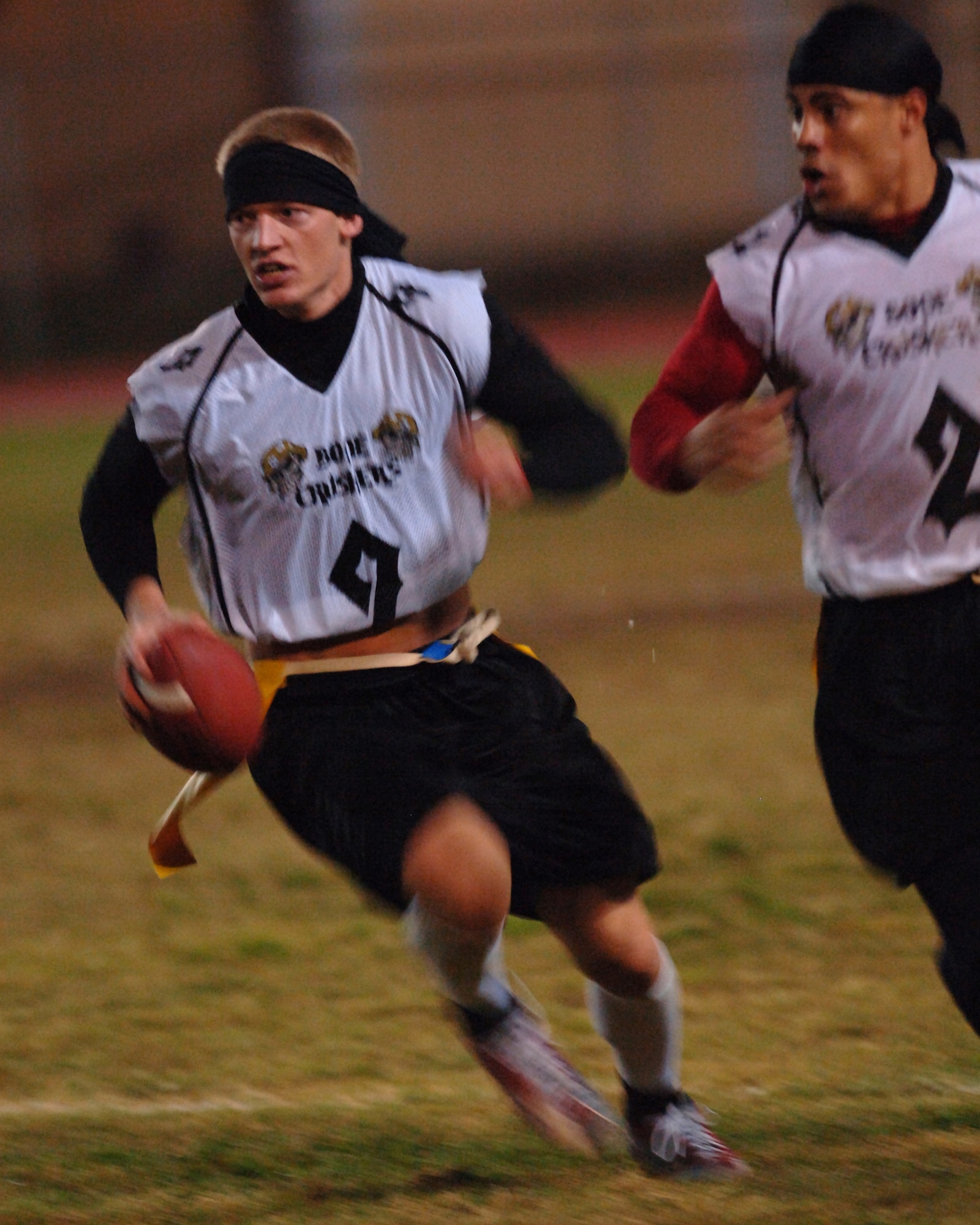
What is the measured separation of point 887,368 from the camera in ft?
11.3

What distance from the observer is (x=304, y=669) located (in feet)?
12.1

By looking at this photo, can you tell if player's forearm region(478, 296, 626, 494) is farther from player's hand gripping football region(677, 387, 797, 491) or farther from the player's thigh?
the player's thigh

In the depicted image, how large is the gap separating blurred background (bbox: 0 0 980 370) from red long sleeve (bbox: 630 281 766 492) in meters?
22.1

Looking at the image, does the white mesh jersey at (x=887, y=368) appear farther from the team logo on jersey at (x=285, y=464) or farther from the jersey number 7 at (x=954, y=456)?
the team logo on jersey at (x=285, y=464)

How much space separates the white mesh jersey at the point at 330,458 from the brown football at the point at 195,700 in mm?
159

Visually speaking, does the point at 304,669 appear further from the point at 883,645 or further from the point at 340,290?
the point at 883,645

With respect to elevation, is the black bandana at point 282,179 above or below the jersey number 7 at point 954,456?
above

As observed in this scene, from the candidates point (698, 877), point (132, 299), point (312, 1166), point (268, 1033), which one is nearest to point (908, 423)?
point (312, 1166)

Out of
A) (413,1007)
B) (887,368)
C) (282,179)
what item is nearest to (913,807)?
(887,368)

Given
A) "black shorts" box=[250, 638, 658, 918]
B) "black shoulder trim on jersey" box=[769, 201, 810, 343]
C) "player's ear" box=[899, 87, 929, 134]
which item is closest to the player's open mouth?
"black shorts" box=[250, 638, 658, 918]

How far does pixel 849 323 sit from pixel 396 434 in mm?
867

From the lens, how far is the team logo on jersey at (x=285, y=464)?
11.9 feet

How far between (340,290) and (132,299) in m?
21.1

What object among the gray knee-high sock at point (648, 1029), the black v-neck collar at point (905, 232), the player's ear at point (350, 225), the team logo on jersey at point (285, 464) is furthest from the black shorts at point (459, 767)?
the black v-neck collar at point (905, 232)
